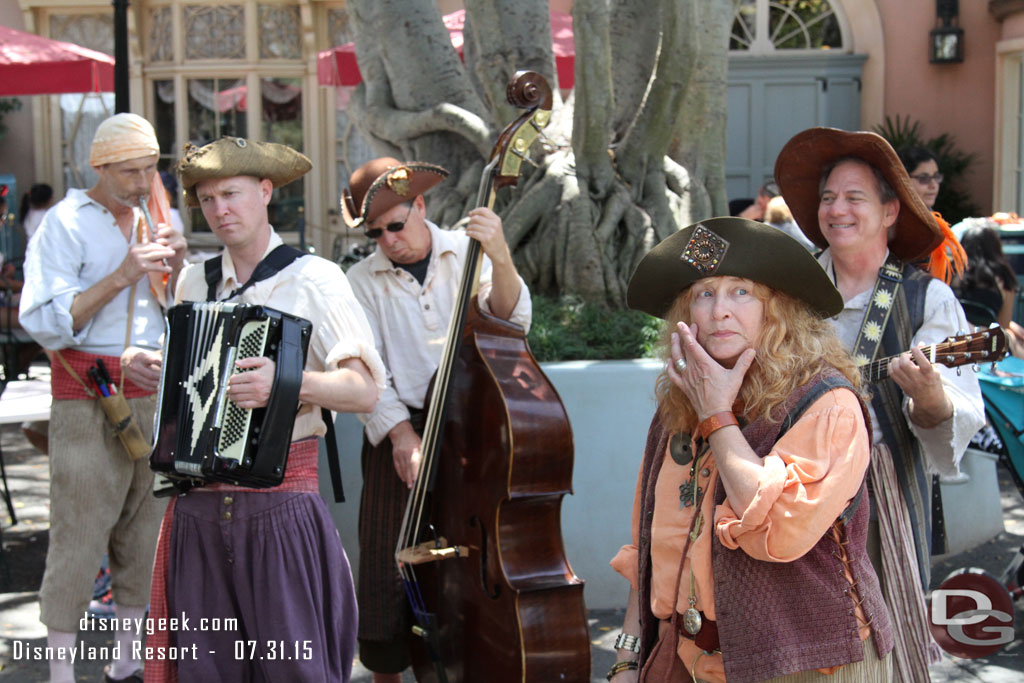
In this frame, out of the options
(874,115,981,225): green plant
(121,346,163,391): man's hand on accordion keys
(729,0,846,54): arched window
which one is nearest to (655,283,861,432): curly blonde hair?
(121,346,163,391): man's hand on accordion keys

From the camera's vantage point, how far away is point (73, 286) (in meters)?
3.79

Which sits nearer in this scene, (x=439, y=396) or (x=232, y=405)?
(x=232, y=405)

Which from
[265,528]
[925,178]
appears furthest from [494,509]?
[925,178]

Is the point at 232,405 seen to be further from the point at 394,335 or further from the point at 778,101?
the point at 778,101

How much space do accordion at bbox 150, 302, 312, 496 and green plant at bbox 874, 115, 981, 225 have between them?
381 inches

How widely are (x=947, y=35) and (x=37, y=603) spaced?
1023cm

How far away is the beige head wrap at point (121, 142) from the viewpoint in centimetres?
377

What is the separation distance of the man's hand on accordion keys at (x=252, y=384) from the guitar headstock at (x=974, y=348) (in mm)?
1591

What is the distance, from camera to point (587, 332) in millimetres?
5180

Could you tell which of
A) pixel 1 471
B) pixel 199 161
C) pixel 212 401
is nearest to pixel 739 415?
pixel 212 401

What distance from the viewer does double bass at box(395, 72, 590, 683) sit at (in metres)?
3.13

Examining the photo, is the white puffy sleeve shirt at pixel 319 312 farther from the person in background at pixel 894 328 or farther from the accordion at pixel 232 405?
the person in background at pixel 894 328

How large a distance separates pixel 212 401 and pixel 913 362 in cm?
170

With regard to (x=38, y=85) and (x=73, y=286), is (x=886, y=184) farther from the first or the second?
(x=38, y=85)
